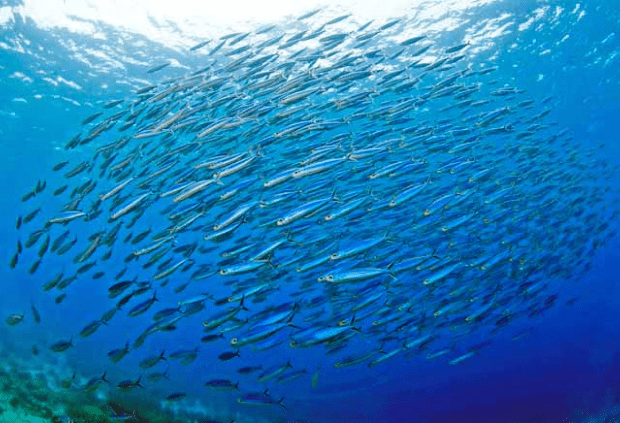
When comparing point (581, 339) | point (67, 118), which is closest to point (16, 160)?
point (67, 118)

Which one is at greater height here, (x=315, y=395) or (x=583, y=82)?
(x=583, y=82)

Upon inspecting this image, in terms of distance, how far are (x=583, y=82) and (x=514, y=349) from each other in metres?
18.5

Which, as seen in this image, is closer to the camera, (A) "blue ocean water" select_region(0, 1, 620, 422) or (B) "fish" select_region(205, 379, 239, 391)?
(B) "fish" select_region(205, 379, 239, 391)

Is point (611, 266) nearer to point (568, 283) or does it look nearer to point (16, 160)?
point (568, 283)

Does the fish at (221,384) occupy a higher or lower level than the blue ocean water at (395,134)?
lower

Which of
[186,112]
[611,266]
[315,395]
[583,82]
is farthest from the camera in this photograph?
[611,266]

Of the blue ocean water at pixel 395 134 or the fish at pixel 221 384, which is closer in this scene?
the fish at pixel 221 384

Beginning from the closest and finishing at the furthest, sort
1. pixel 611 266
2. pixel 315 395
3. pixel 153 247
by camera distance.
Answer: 1. pixel 153 247
2. pixel 315 395
3. pixel 611 266

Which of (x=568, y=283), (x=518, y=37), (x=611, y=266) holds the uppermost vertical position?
(x=568, y=283)

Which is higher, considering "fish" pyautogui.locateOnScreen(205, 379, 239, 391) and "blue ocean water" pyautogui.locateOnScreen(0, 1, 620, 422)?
"blue ocean water" pyautogui.locateOnScreen(0, 1, 620, 422)

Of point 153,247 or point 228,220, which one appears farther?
point 153,247

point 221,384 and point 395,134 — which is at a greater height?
point 395,134

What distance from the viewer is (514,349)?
32.2 m

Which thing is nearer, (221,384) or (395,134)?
(221,384)
